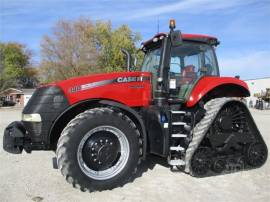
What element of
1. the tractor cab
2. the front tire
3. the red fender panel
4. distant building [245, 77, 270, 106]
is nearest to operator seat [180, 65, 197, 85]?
the tractor cab

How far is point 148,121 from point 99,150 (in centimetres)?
94

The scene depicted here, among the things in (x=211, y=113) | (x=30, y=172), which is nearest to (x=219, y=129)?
(x=211, y=113)

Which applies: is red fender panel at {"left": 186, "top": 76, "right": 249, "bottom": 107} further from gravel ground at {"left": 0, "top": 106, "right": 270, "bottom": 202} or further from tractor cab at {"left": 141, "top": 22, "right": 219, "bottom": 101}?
gravel ground at {"left": 0, "top": 106, "right": 270, "bottom": 202}

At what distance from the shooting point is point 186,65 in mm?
5863

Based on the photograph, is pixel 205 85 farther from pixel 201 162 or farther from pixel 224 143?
pixel 201 162

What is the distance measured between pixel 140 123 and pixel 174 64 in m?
1.32

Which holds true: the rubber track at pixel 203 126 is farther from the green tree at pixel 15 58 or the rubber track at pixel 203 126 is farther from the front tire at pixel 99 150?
the green tree at pixel 15 58

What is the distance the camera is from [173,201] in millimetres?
4355

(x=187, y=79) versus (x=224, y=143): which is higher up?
(x=187, y=79)

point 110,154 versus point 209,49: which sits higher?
point 209,49

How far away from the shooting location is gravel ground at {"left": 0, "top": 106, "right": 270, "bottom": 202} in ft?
14.7

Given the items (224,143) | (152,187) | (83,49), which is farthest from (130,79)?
(83,49)

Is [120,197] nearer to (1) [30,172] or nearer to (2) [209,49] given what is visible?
(1) [30,172]

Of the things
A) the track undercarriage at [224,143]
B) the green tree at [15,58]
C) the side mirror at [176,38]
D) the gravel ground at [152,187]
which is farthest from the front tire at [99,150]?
the green tree at [15,58]
